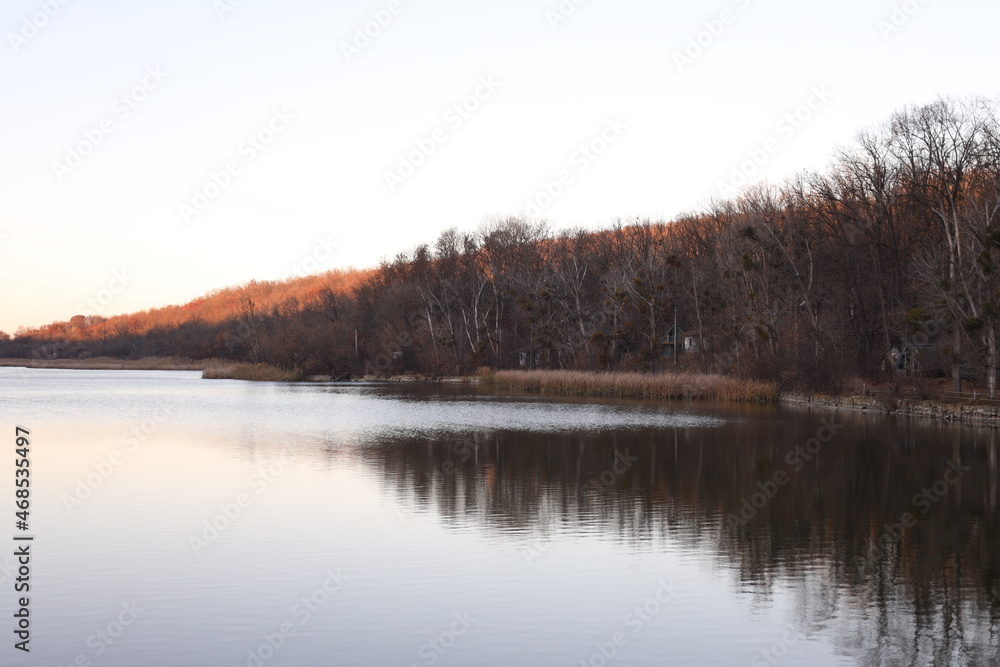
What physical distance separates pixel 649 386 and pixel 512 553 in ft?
119

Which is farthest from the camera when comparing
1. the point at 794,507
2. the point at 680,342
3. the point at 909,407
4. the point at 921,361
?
the point at 680,342

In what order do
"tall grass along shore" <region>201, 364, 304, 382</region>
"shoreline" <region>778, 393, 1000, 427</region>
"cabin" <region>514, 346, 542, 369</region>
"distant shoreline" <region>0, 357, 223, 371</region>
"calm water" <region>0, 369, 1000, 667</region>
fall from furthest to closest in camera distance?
"distant shoreline" <region>0, 357, 223, 371</region> < "tall grass along shore" <region>201, 364, 304, 382</region> < "cabin" <region>514, 346, 542, 369</region> < "shoreline" <region>778, 393, 1000, 427</region> < "calm water" <region>0, 369, 1000, 667</region>

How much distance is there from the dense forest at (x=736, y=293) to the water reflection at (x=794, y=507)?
474 inches

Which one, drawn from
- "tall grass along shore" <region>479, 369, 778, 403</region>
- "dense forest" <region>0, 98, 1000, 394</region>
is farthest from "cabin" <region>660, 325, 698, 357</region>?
"tall grass along shore" <region>479, 369, 778, 403</region>

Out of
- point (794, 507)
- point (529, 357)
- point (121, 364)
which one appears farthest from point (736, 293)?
point (121, 364)

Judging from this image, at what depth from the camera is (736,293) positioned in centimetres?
5306

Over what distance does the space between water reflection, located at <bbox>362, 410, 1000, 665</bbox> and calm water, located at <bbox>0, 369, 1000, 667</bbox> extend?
6 centimetres

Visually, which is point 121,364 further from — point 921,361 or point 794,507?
point 794,507

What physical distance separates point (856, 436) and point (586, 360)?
33639mm

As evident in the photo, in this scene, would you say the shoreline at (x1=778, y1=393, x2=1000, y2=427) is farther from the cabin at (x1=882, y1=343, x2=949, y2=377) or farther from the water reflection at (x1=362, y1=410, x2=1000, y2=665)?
the water reflection at (x1=362, y1=410, x2=1000, y2=665)

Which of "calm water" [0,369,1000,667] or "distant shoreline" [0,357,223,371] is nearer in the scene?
"calm water" [0,369,1000,667]

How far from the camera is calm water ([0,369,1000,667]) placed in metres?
8.41

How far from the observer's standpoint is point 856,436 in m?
27.1

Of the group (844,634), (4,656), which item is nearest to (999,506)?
(844,634)
